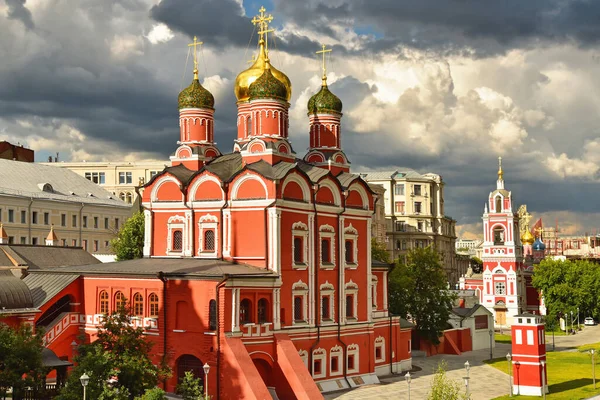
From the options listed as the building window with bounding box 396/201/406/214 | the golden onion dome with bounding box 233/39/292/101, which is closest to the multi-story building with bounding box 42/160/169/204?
the building window with bounding box 396/201/406/214

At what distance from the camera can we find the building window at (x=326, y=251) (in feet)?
132

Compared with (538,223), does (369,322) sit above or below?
below

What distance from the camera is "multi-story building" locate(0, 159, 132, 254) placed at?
204ft

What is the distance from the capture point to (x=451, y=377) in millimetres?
44281

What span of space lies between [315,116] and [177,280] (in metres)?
15.7

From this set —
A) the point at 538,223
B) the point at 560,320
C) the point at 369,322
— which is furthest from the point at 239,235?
the point at 538,223

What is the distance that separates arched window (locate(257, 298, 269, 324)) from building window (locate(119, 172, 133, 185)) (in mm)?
67497

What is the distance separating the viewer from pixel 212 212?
38844 millimetres

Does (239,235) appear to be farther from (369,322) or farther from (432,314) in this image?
(432,314)

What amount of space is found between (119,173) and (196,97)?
59250mm

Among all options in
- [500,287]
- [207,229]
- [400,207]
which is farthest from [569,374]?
[400,207]

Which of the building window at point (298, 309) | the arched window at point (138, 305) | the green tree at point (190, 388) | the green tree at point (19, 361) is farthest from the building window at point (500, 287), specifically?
the green tree at point (19, 361)

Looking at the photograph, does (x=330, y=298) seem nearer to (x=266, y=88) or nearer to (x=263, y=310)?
(x=263, y=310)

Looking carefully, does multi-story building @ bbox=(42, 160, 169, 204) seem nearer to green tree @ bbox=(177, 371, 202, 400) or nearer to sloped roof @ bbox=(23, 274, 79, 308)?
sloped roof @ bbox=(23, 274, 79, 308)
